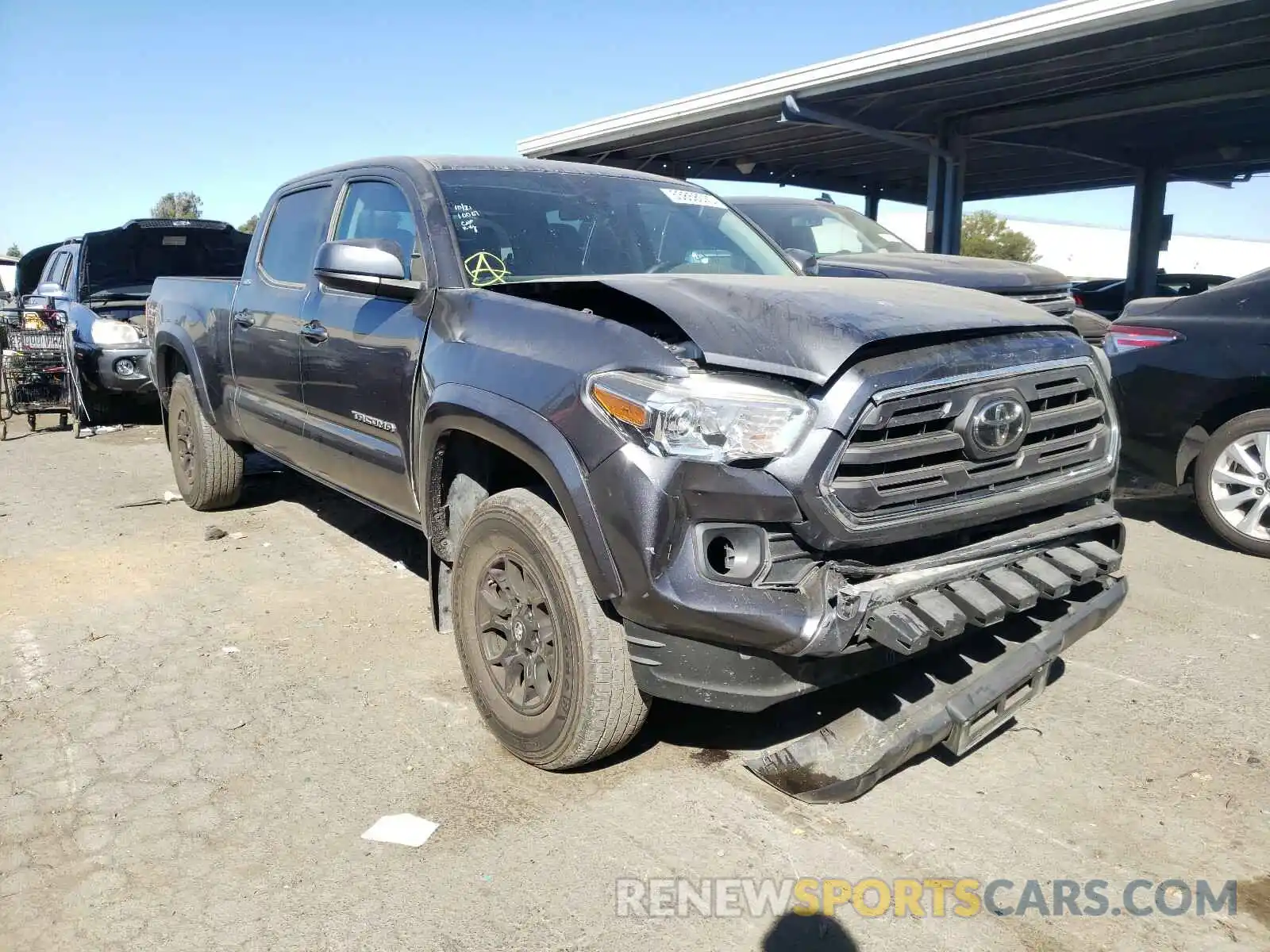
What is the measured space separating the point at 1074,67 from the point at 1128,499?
6.59 meters

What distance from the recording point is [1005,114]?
13.7 metres

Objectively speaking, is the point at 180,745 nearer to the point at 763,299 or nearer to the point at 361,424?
the point at 361,424

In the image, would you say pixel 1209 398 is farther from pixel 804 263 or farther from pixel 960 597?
pixel 960 597

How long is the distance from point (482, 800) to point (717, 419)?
138cm

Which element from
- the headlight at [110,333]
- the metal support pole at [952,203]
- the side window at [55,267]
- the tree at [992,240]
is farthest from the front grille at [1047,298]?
the tree at [992,240]

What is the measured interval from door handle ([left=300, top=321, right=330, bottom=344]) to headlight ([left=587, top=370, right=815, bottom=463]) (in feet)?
7.24

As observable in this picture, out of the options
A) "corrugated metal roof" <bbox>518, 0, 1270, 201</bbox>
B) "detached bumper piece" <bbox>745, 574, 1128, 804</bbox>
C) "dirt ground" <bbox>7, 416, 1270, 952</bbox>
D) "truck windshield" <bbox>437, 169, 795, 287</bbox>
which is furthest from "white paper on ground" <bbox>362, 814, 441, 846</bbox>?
"corrugated metal roof" <bbox>518, 0, 1270, 201</bbox>

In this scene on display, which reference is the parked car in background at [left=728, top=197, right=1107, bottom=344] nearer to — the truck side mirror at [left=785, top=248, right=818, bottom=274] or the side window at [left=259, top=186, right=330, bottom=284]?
the truck side mirror at [left=785, top=248, right=818, bottom=274]

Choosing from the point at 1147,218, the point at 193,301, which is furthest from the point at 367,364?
the point at 1147,218

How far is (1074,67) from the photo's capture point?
10.9 meters

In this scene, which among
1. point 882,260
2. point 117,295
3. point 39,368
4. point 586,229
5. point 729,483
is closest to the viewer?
point 729,483

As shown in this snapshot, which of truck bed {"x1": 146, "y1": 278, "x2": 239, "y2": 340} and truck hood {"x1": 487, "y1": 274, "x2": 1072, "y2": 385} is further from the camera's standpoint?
truck bed {"x1": 146, "y1": 278, "x2": 239, "y2": 340}

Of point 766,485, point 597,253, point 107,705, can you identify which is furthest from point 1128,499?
point 107,705

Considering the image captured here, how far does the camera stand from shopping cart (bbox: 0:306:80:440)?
32.5 ft
